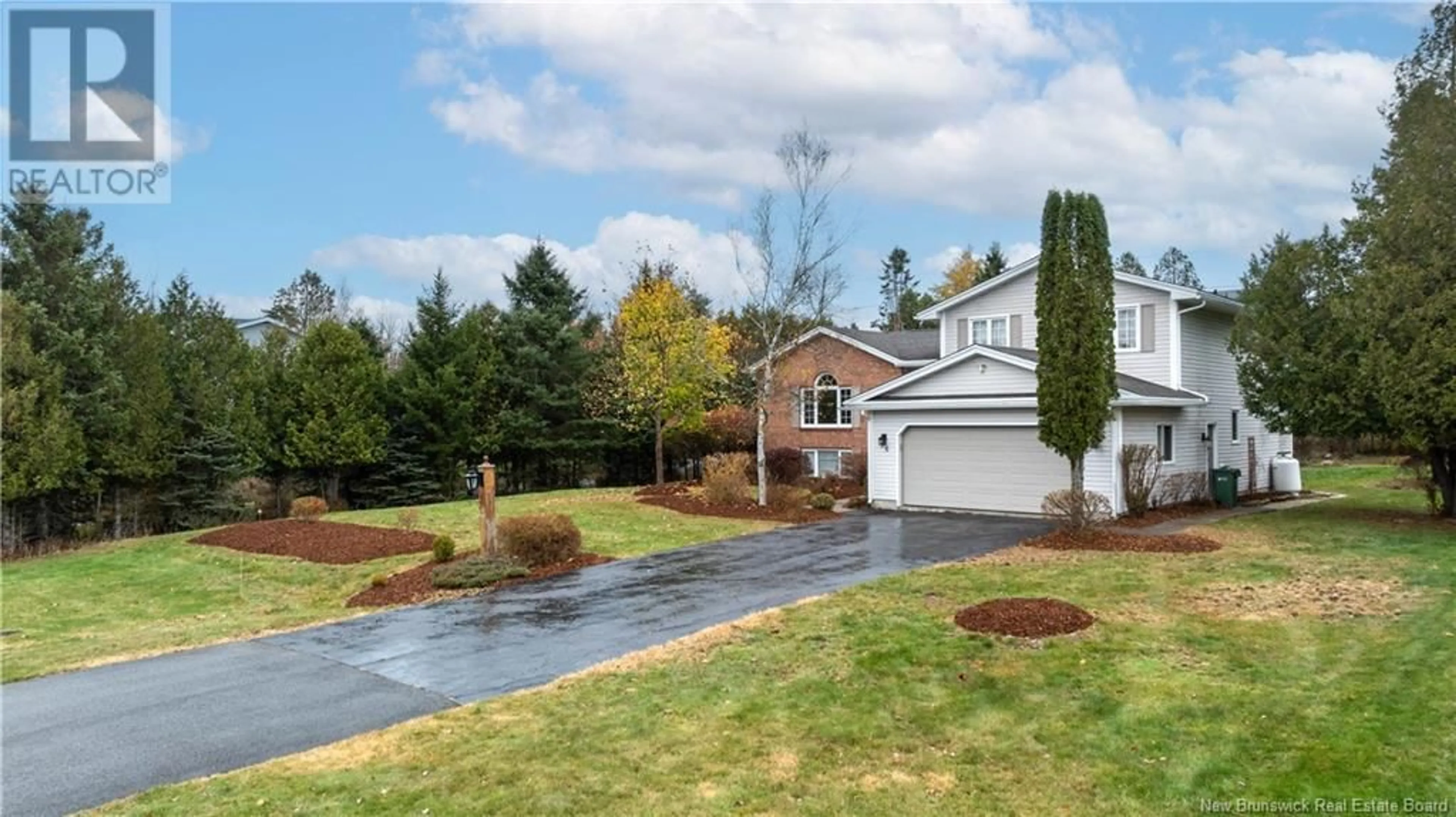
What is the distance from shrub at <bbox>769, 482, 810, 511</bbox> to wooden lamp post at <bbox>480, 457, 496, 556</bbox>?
319 inches

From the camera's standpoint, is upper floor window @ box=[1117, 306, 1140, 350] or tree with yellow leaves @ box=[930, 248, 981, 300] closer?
upper floor window @ box=[1117, 306, 1140, 350]

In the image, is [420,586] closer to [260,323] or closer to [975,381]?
[975,381]

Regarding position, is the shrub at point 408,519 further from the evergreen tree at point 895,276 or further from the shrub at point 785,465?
the evergreen tree at point 895,276

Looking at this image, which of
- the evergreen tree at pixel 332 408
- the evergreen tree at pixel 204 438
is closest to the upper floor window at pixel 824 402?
the evergreen tree at pixel 332 408

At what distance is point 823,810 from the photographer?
4742mm

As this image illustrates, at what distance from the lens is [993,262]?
54.5 metres

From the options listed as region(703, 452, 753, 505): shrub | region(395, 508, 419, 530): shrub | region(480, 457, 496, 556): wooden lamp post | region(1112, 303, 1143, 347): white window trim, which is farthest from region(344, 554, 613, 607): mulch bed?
region(1112, 303, 1143, 347): white window trim

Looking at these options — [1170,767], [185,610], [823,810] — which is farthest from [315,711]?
[185,610]

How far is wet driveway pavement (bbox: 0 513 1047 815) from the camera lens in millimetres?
5988

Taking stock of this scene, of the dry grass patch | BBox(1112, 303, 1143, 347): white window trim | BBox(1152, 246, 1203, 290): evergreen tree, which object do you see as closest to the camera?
the dry grass patch

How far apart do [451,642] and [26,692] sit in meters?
3.83

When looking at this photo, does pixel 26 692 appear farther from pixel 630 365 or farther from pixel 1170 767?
pixel 630 365

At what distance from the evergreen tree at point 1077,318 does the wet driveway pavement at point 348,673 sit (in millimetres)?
3659

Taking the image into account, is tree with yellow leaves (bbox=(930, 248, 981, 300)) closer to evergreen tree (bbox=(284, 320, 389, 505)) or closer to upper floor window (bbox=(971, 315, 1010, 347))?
upper floor window (bbox=(971, 315, 1010, 347))
